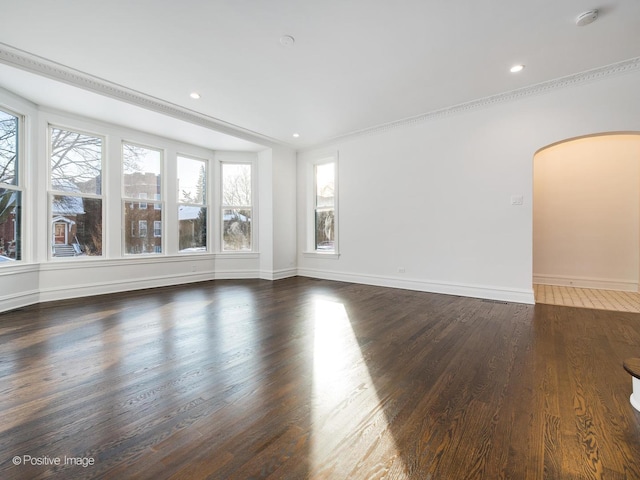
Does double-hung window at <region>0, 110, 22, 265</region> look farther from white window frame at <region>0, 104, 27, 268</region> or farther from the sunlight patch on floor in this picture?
the sunlight patch on floor

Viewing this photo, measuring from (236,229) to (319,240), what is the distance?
1916mm

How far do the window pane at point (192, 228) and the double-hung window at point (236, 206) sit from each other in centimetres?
42

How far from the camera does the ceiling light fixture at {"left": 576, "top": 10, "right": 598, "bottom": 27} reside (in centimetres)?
252

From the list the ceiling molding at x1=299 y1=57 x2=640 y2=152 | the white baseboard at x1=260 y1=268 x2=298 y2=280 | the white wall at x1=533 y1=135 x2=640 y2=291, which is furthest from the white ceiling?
the white baseboard at x1=260 y1=268 x2=298 y2=280

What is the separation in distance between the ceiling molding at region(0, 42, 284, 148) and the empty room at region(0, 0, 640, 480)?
3 centimetres

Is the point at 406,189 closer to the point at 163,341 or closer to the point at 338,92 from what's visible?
the point at 338,92

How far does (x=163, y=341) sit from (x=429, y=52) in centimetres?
403

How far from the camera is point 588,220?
5.26m

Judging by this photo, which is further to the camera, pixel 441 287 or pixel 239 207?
pixel 239 207

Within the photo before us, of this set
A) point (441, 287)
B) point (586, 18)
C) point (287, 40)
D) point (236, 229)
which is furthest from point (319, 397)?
point (236, 229)

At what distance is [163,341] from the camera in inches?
105

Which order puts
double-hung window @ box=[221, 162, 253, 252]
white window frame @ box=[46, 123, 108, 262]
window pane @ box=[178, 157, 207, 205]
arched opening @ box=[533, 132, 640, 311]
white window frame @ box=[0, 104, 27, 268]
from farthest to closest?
1. double-hung window @ box=[221, 162, 253, 252]
2. window pane @ box=[178, 157, 207, 205]
3. arched opening @ box=[533, 132, 640, 311]
4. white window frame @ box=[46, 123, 108, 262]
5. white window frame @ box=[0, 104, 27, 268]

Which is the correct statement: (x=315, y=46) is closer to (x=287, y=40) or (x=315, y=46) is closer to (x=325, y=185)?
(x=287, y=40)

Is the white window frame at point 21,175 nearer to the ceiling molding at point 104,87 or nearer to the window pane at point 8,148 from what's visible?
the window pane at point 8,148
